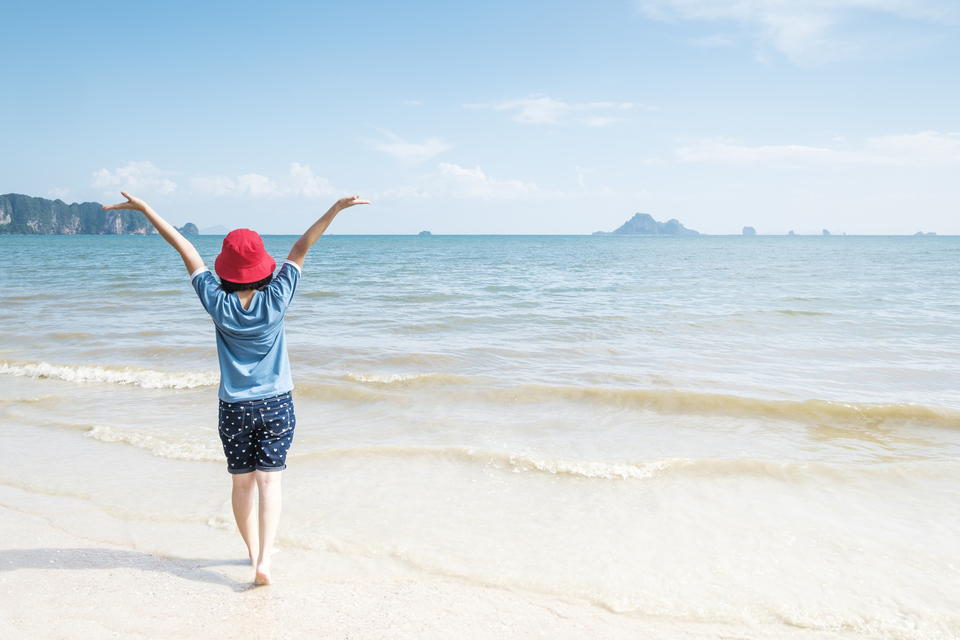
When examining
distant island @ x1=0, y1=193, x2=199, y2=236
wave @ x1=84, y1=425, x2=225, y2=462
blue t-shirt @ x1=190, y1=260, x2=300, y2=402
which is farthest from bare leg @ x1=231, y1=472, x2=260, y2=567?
distant island @ x1=0, y1=193, x2=199, y2=236

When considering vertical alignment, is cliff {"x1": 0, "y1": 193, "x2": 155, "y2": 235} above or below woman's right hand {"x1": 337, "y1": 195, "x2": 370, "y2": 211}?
above

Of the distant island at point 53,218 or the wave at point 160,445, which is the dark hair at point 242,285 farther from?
the distant island at point 53,218

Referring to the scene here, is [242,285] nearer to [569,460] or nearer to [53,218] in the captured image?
[569,460]

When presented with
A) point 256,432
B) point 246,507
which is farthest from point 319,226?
point 246,507

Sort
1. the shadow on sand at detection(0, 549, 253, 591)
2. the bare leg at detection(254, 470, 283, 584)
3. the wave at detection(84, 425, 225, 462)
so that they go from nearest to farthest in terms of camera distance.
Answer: the bare leg at detection(254, 470, 283, 584)
the shadow on sand at detection(0, 549, 253, 591)
the wave at detection(84, 425, 225, 462)

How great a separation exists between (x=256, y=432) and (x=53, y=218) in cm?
21255

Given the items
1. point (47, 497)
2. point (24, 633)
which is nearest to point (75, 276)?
point (47, 497)

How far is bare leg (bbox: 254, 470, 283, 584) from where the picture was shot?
3191mm

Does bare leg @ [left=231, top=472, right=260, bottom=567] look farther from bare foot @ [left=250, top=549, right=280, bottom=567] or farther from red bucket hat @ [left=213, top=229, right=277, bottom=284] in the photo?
red bucket hat @ [left=213, top=229, right=277, bottom=284]

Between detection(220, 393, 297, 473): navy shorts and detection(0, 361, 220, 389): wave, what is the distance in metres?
5.63

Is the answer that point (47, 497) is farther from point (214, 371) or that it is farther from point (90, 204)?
point (90, 204)

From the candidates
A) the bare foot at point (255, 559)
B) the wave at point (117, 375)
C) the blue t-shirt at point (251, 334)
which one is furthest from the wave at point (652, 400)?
the blue t-shirt at point (251, 334)

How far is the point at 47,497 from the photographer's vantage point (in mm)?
4434

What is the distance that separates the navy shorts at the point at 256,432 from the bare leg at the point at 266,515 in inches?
2.5
